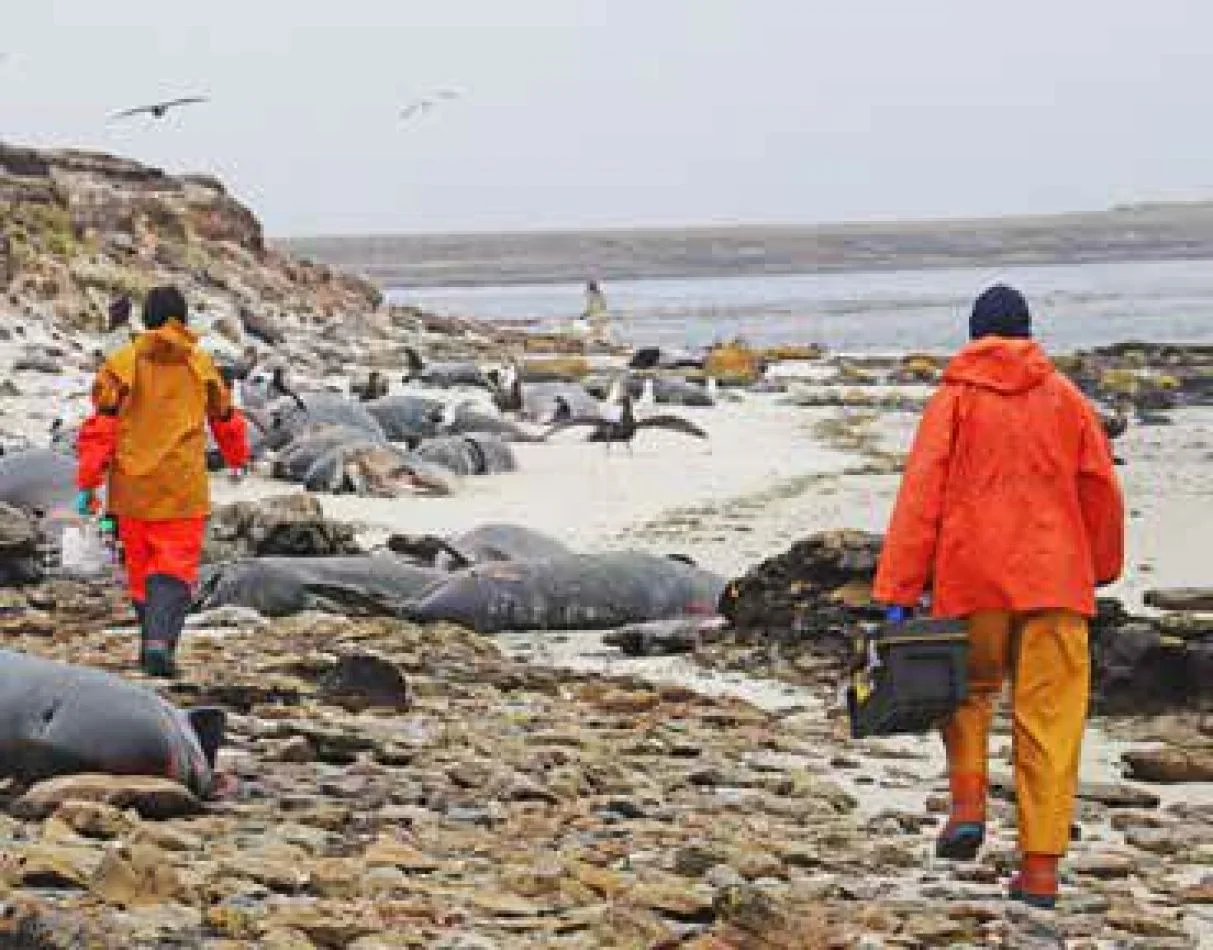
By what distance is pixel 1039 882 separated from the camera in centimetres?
564

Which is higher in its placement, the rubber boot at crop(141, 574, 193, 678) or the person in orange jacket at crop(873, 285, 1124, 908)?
the person in orange jacket at crop(873, 285, 1124, 908)

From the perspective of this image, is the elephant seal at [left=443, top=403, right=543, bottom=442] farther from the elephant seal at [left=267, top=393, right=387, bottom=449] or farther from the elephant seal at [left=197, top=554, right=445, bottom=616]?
the elephant seal at [left=197, top=554, right=445, bottom=616]

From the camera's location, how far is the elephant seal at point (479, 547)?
12.3m

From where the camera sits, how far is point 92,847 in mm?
5188

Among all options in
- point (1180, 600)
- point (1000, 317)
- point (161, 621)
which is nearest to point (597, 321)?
point (1180, 600)

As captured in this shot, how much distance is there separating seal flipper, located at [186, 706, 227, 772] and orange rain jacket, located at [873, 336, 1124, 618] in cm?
189

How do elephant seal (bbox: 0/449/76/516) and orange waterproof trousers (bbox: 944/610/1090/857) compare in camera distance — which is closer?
orange waterproof trousers (bbox: 944/610/1090/857)

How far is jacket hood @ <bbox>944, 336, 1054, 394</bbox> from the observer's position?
19.3 feet

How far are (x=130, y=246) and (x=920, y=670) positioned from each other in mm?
30041

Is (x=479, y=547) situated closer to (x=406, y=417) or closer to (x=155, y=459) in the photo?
(x=155, y=459)

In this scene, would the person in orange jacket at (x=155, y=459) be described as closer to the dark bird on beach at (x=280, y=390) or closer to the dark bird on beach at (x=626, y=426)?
the dark bird on beach at (x=280, y=390)

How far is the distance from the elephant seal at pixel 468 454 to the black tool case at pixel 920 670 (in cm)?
1192

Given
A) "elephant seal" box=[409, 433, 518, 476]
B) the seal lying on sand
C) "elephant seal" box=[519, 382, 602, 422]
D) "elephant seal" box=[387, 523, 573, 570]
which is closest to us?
the seal lying on sand

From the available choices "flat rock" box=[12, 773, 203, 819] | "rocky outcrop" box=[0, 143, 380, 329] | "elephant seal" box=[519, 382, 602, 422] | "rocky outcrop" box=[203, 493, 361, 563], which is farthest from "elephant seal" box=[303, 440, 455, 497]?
"rocky outcrop" box=[0, 143, 380, 329]
